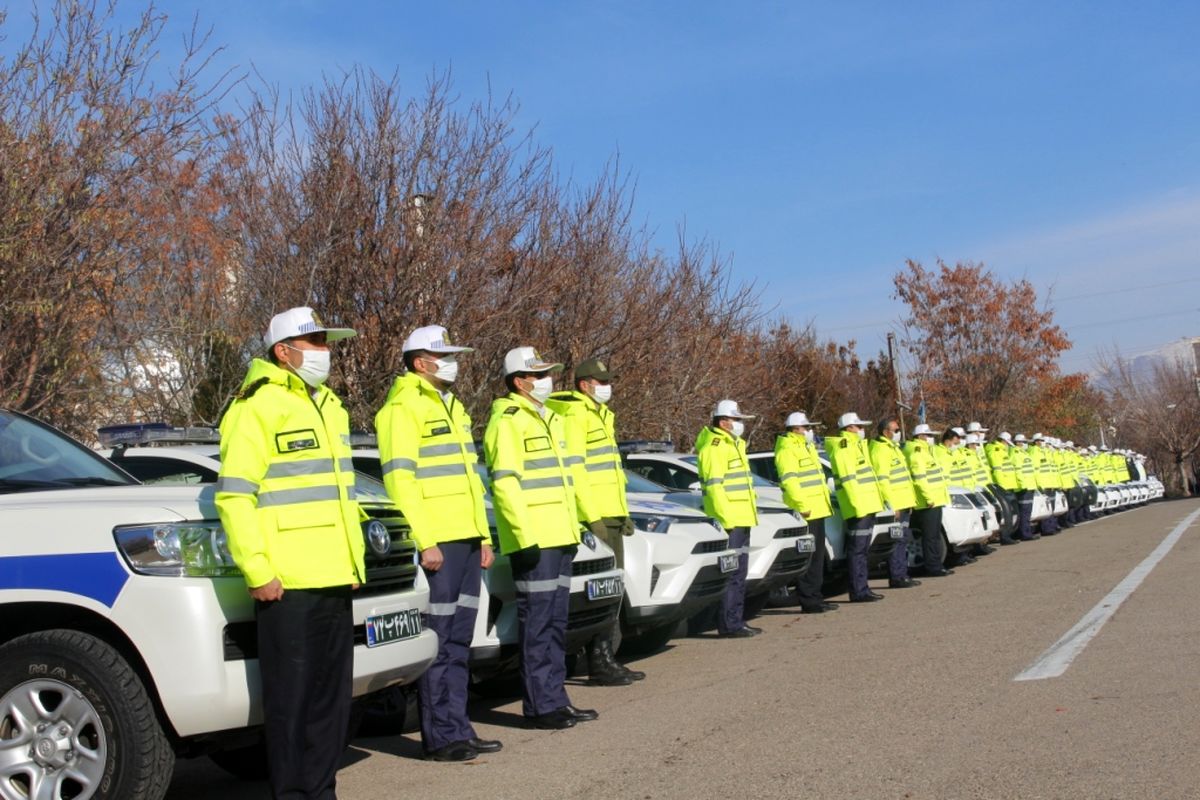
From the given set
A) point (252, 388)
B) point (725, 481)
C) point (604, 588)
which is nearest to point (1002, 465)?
point (725, 481)

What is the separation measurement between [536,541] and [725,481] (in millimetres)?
4046

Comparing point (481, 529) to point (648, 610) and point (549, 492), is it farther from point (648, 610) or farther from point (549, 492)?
point (648, 610)

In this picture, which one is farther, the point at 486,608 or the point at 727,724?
the point at 486,608

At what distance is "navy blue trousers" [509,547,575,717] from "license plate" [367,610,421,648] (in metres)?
1.46

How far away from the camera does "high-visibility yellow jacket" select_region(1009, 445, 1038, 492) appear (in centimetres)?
2275

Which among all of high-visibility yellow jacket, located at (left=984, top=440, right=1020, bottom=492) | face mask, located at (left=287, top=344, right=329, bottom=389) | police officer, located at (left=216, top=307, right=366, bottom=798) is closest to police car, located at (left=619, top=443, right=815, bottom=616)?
face mask, located at (left=287, top=344, right=329, bottom=389)

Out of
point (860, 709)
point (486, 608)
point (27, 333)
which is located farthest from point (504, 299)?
point (860, 709)

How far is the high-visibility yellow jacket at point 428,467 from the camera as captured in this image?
258 inches

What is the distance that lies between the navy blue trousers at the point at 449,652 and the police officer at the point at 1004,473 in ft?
53.6

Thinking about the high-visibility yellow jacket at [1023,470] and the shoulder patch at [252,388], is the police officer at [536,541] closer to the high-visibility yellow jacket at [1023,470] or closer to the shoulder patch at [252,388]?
the shoulder patch at [252,388]

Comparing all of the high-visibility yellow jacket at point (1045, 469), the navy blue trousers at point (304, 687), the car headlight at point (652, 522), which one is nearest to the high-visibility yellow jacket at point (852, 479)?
the car headlight at point (652, 522)

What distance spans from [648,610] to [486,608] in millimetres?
1961

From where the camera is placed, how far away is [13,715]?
4926 mm

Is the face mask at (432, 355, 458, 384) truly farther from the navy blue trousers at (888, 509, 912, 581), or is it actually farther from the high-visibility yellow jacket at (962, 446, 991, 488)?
the high-visibility yellow jacket at (962, 446, 991, 488)
